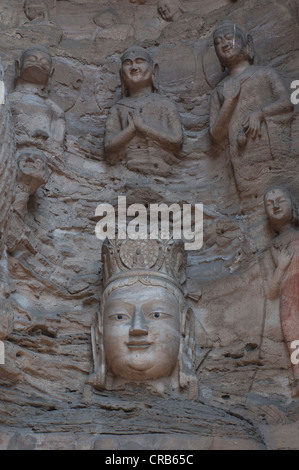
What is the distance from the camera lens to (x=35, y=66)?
7.66 m

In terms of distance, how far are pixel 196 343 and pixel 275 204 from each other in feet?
3.57

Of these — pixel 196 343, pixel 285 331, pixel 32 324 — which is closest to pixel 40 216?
pixel 32 324

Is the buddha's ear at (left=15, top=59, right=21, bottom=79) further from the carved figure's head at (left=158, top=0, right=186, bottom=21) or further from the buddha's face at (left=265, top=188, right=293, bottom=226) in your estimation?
the buddha's face at (left=265, top=188, right=293, bottom=226)

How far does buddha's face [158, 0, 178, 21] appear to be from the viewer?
8586mm

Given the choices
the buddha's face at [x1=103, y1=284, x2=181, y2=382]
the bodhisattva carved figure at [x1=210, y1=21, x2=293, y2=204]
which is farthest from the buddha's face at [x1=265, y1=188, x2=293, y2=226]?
the buddha's face at [x1=103, y1=284, x2=181, y2=382]

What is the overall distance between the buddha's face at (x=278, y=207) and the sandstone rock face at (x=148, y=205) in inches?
4.2

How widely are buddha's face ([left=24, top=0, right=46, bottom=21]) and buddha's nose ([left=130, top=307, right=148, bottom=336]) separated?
11.4ft

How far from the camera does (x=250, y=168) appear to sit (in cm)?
711

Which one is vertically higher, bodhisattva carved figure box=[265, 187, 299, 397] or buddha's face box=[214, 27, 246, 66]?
buddha's face box=[214, 27, 246, 66]

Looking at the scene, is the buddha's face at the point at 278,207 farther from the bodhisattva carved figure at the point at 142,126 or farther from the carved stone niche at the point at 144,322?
the bodhisattva carved figure at the point at 142,126

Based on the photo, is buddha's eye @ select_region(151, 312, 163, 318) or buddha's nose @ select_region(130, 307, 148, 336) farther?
buddha's eye @ select_region(151, 312, 163, 318)

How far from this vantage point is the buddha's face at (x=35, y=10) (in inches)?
336

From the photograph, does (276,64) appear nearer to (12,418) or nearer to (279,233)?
(279,233)

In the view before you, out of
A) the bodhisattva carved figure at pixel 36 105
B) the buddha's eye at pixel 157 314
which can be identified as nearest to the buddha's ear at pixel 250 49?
the bodhisattva carved figure at pixel 36 105
